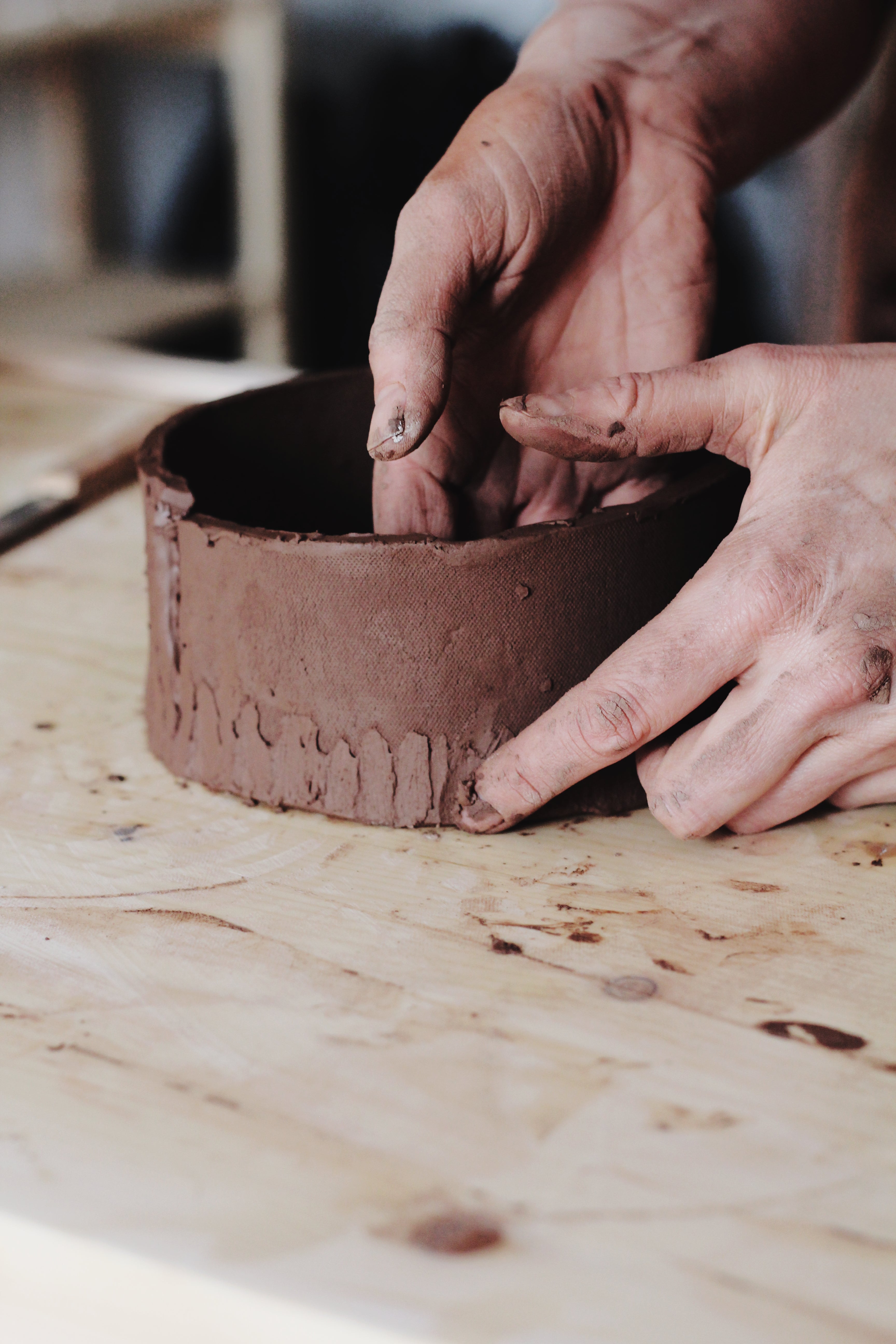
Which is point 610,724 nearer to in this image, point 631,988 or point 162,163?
point 631,988

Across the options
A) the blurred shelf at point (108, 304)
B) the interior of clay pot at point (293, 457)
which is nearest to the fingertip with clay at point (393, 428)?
the interior of clay pot at point (293, 457)

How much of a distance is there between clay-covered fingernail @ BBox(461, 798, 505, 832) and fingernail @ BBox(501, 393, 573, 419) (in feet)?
0.75

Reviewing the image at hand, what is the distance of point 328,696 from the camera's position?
0.73 m

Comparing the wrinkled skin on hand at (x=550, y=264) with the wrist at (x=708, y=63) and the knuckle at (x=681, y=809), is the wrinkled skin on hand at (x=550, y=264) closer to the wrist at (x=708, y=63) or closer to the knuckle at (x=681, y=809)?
the wrist at (x=708, y=63)

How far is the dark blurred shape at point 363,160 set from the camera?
2652 mm

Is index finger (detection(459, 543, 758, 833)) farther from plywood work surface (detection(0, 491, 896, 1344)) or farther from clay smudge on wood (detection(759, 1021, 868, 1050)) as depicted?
clay smudge on wood (detection(759, 1021, 868, 1050))

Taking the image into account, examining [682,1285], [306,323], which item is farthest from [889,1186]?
[306,323]

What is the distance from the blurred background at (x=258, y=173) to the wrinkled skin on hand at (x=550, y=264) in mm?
987

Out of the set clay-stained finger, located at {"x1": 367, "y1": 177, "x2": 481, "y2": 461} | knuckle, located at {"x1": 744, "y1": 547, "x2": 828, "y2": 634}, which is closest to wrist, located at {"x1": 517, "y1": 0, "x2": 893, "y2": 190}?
clay-stained finger, located at {"x1": 367, "y1": 177, "x2": 481, "y2": 461}

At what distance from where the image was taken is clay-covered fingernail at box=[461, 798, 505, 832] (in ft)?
2.43

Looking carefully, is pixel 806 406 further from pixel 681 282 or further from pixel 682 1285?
pixel 682 1285

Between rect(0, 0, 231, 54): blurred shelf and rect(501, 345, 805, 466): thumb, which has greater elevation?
rect(0, 0, 231, 54): blurred shelf

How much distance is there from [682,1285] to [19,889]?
43cm

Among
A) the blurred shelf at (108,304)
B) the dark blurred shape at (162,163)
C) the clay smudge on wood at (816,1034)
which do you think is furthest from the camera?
the dark blurred shape at (162,163)
